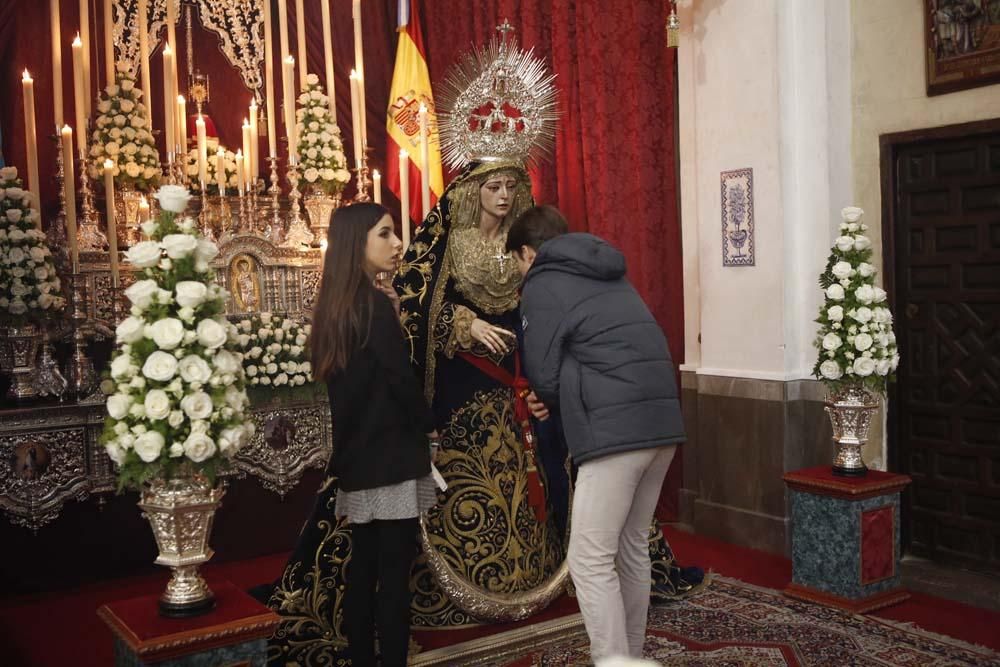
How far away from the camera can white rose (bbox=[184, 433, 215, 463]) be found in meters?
2.65

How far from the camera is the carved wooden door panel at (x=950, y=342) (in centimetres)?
494

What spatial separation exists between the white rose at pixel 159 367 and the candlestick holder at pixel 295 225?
3.55 m

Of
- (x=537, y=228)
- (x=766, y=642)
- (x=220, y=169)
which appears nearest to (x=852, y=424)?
(x=766, y=642)

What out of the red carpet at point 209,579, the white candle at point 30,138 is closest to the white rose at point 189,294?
the red carpet at point 209,579

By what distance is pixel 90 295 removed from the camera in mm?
5434

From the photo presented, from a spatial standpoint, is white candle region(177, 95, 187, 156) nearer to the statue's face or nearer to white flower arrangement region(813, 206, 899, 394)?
the statue's face

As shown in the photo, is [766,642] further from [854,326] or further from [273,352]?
[273,352]

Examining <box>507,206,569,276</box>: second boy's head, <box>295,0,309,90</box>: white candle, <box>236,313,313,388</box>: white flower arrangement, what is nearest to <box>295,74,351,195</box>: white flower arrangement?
<box>295,0,309,90</box>: white candle

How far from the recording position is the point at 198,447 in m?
2.66

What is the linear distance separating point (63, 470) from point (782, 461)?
378 centimetres

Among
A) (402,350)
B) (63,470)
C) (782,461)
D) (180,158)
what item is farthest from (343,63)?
(402,350)

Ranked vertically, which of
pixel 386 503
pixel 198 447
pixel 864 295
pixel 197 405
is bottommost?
pixel 386 503

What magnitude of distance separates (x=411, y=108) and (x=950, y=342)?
418cm

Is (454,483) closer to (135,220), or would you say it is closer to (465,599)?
(465,599)
